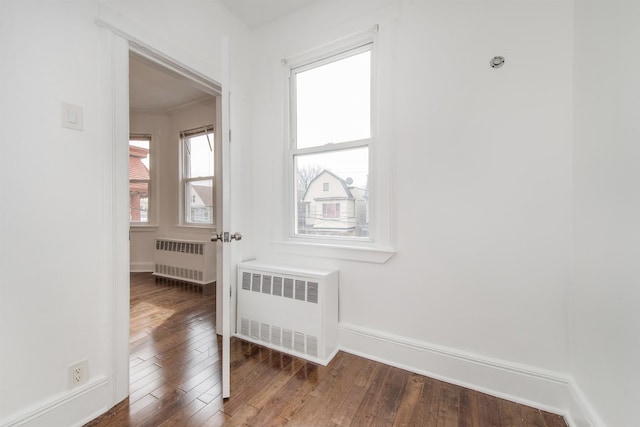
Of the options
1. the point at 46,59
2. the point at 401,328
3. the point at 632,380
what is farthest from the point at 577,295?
the point at 46,59

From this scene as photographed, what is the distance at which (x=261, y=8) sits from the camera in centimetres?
227

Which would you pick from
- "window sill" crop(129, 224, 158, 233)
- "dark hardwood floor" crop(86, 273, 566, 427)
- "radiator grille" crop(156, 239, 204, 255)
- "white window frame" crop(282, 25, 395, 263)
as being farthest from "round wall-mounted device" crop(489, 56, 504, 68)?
"window sill" crop(129, 224, 158, 233)

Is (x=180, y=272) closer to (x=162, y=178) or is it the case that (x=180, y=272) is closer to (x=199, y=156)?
(x=162, y=178)

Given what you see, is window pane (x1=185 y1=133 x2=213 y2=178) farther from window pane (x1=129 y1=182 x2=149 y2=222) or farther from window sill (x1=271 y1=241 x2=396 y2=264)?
window sill (x1=271 y1=241 x2=396 y2=264)

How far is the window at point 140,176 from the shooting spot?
4641 mm

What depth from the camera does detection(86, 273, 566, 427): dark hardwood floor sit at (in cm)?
140

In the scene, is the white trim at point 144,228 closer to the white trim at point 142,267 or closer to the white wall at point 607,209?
the white trim at point 142,267

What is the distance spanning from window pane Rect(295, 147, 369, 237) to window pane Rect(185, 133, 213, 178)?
2.42 meters

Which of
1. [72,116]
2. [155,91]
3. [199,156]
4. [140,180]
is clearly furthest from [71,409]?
[140,180]

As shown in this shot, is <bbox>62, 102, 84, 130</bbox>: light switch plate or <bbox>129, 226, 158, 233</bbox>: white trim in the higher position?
<bbox>62, 102, 84, 130</bbox>: light switch plate

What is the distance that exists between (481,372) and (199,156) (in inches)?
177

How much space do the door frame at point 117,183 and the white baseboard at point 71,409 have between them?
0.20ft

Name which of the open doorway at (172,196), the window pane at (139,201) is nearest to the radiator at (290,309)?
the open doorway at (172,196)

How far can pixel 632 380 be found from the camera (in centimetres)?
98
